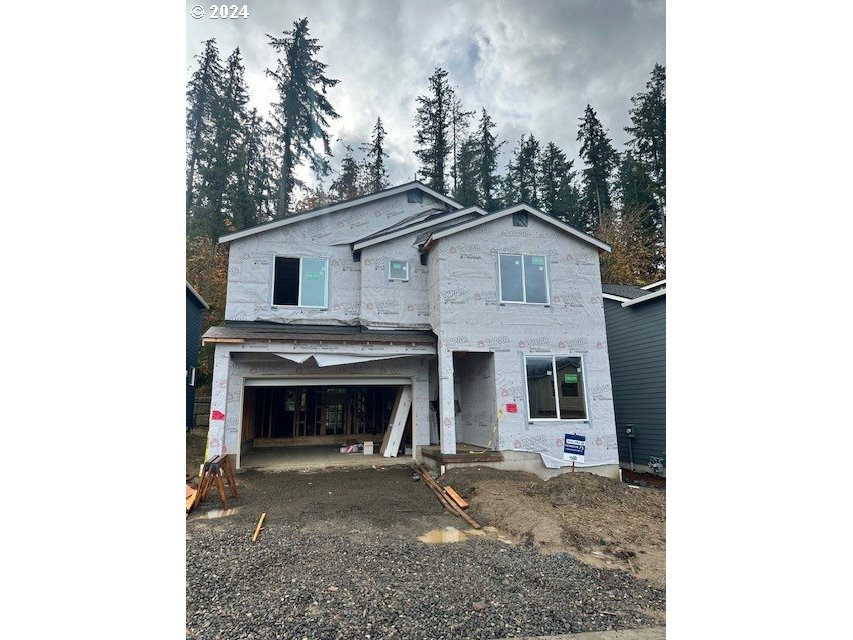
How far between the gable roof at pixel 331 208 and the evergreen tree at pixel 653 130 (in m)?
7.21

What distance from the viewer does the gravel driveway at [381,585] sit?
272 centimetres

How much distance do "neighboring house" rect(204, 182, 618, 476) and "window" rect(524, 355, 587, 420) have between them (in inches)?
0.9

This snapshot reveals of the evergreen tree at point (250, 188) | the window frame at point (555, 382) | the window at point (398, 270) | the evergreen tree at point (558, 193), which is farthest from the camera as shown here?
the evergreen tree at point (558, 193)

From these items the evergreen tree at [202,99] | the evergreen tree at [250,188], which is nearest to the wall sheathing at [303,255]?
the evergreen tree at [250,188]

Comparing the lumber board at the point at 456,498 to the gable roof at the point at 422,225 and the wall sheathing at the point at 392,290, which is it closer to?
the wall sheathing at the point at 392,290

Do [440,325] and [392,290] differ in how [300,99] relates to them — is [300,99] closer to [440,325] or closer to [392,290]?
[440,325]

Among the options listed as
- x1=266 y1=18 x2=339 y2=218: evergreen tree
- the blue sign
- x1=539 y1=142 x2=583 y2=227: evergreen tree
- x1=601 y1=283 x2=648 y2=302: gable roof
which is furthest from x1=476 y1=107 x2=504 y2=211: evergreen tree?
x1=266 y1=18 x2=339 y2=218: evergreen tree
